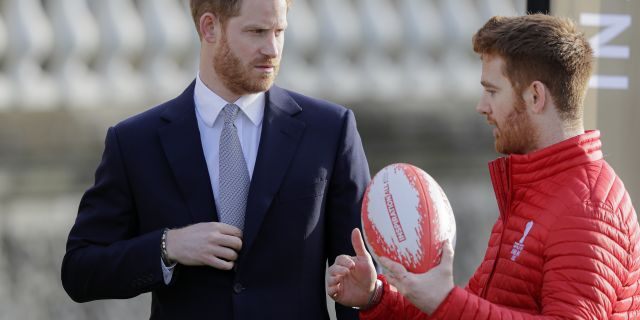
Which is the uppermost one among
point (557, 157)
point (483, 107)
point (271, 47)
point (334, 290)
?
point (271, 47)

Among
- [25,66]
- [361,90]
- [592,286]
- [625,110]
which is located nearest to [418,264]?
[592,286]

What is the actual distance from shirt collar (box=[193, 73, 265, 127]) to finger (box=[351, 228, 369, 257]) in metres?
0.47

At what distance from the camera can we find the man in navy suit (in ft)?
10.6

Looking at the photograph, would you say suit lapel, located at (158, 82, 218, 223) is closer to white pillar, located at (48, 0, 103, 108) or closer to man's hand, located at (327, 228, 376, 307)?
man's hand, located at (327, 228, 376, 307)

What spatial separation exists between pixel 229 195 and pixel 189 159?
0.45ft

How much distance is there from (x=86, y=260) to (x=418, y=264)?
0.88 meters

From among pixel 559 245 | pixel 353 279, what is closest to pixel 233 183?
pixel 353 279

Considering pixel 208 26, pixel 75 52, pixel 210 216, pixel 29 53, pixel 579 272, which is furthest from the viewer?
pixel 75 52

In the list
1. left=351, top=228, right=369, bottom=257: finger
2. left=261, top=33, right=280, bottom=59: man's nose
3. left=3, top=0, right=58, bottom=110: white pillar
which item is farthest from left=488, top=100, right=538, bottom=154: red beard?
left=3, top=0, right=58, bottom=110: white pillar

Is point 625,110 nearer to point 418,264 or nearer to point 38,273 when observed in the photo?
point 418,264

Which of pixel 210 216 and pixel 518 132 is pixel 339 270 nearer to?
pixel 210 216

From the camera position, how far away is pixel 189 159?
10.7 ft

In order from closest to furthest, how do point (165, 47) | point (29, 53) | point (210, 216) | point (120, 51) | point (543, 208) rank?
point (543, 208)
point (210, 216)
point (29, 53)
point (120, 51)
point (165, 47)

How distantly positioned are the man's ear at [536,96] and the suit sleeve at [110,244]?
0.95 m
